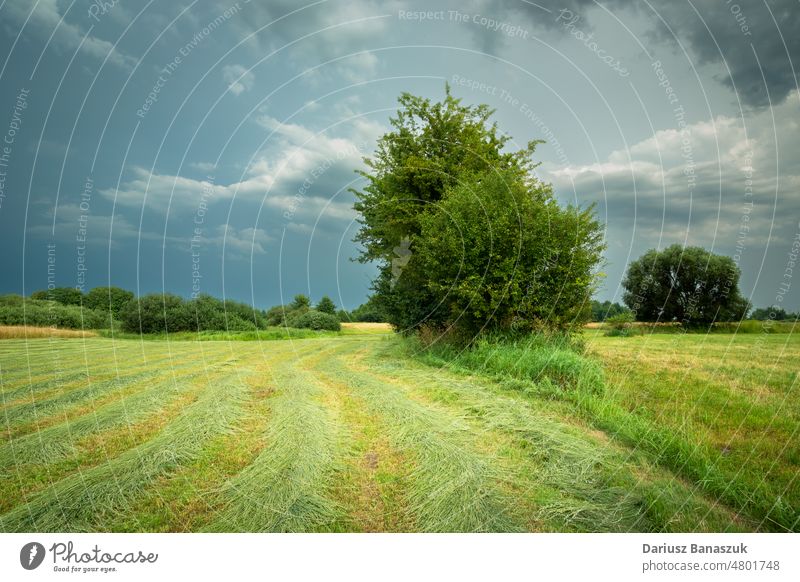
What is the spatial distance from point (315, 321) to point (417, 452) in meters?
37.7

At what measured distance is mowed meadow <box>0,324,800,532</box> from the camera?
11.5 ft

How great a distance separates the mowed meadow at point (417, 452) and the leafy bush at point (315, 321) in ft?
106

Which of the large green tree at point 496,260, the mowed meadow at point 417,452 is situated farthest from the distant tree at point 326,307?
the mowed meadow at point 417,452

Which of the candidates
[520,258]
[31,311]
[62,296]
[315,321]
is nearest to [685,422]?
[520,258]

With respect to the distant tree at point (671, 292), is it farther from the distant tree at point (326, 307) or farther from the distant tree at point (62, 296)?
the distant tree at point (326, 307)

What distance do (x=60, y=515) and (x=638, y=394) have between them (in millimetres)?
8065

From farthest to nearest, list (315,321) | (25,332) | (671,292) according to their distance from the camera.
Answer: (315,321), (671,292), (25,332)

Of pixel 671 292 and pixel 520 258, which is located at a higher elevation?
pixel 520 258

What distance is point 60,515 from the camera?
3.40 m

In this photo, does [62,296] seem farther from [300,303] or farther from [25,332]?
[300,303]

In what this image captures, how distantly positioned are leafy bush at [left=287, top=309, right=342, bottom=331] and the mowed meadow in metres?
32.2

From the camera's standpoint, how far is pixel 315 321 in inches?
1628
